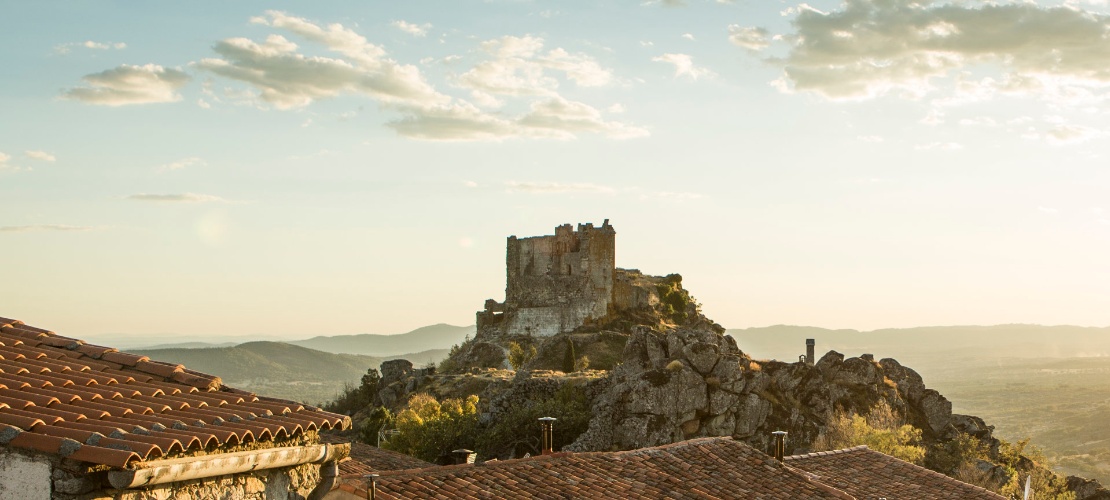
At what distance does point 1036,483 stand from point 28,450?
43868 mm

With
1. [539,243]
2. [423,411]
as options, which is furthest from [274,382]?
[423,411]

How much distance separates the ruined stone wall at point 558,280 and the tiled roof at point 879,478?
49.6m

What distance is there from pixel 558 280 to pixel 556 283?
260 mm

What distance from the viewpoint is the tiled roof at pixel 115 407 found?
8.30 meters

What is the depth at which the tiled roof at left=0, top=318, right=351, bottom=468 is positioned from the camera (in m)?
8.30

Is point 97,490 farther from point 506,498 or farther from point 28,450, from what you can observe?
point 506,498

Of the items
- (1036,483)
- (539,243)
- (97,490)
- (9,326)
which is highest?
(539,243)

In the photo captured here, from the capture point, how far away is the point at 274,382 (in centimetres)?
13212

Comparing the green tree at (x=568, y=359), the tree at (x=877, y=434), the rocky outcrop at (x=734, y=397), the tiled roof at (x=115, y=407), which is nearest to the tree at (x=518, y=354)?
the green tree at (x=568, y=359)

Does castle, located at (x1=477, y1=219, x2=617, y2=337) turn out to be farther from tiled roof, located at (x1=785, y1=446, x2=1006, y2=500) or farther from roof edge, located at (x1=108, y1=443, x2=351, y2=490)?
roof edge, located at (x1=108, y1=443, x2=351, y2=490)

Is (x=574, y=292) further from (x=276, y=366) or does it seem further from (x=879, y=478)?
(x=276, y=366)

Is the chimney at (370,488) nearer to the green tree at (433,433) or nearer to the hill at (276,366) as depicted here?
the green tree at (433,433)

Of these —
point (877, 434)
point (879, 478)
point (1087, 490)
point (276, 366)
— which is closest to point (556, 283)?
point (877, 434)

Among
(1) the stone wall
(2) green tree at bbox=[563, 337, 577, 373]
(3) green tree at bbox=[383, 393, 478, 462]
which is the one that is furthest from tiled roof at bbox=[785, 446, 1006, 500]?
(2) green tree at bbox=[563, 337, 577, 373]
